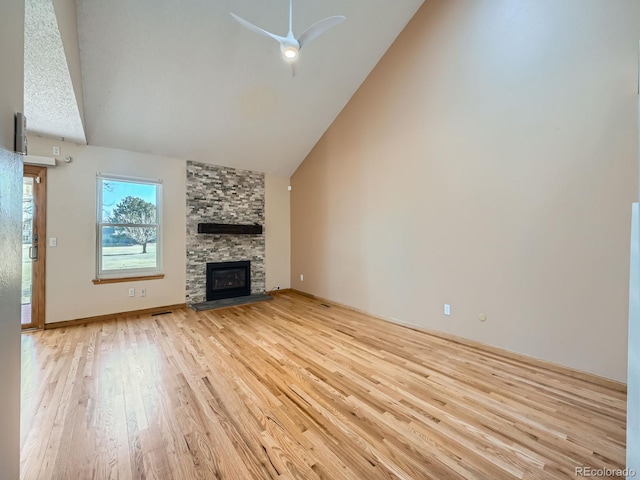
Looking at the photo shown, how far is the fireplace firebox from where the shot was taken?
4980 millimetres

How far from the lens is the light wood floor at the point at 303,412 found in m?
1.43

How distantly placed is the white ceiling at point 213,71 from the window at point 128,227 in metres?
0.63

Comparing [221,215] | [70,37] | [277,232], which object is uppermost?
[70,37]

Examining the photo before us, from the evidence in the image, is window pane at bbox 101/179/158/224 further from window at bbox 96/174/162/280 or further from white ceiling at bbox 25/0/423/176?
white ceiling at bbox 25/0/423/176

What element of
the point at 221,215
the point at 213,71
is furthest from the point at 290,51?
the point at 221,215

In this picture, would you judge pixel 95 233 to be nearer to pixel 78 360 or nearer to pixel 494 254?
pixel 78 360

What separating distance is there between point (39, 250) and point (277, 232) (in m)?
3.68

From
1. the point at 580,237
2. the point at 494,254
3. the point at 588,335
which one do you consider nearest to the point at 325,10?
the point at 494,254

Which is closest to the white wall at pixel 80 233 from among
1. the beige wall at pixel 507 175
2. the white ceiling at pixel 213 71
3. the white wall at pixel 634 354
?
the white ceiling at pixel 213 71

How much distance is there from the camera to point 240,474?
1366mm

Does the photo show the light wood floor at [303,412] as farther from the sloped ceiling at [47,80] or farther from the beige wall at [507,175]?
the sloped ceiling at [47,80]

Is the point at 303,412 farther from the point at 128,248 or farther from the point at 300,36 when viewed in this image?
the point at 128,248

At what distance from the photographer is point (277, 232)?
5.87m

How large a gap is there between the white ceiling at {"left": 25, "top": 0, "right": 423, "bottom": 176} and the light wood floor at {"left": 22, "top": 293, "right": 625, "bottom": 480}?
3046 mm
